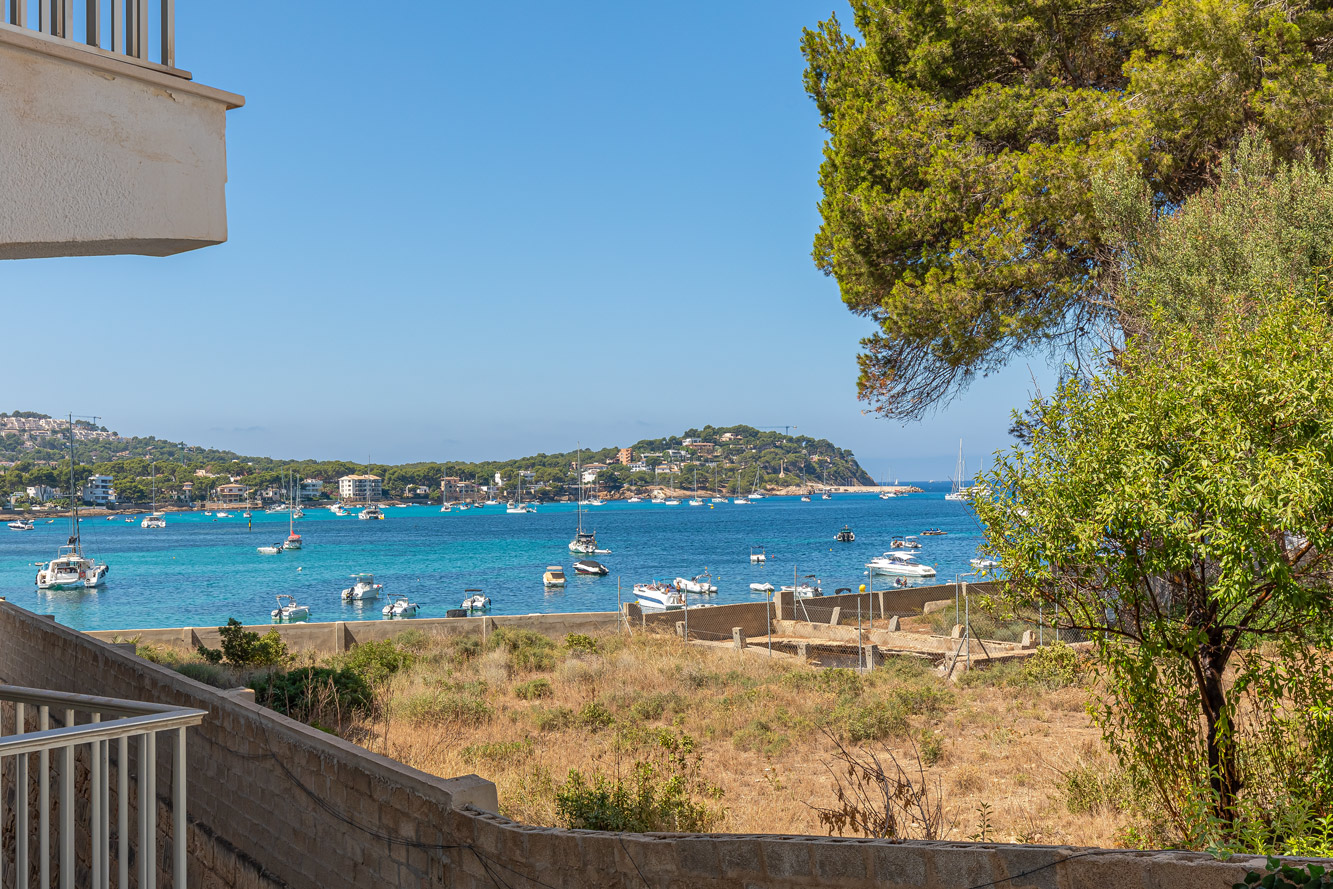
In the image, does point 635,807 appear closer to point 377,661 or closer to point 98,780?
point 98,780

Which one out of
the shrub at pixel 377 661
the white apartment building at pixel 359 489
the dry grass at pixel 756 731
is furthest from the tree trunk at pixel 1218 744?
the white apartment building at pixel 359 489

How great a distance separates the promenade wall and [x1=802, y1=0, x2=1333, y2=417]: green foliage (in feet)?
34.3

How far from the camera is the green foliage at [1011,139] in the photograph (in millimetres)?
12156

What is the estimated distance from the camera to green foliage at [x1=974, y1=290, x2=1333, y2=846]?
585 cm

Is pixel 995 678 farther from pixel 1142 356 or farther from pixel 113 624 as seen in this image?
pixel 113 624

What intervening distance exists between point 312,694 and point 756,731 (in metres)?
6.50

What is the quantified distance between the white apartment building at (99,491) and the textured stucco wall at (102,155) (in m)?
164

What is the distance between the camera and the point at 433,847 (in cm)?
574

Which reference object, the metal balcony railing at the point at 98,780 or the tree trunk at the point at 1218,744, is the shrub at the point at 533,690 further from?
the metal balcony railing at the point at 98,780

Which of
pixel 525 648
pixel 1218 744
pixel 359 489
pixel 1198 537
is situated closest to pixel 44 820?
pixel 1198 537

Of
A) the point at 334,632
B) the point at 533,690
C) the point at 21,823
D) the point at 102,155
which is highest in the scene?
the point at 102,155

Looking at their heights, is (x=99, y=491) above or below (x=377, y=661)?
above

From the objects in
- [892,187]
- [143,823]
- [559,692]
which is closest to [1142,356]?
[143,823]

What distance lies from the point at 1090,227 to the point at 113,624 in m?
62.3
